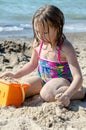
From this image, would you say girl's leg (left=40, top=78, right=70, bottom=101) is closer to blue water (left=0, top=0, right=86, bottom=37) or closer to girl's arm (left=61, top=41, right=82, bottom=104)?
girl's arm (left=61, top=41, right=82, bottom=104)

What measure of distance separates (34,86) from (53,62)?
296 mm

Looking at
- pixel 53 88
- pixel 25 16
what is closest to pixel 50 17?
pixel 53 88

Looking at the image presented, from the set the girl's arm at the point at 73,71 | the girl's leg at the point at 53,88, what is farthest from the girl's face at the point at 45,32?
the girl's leg at the point at 53,88

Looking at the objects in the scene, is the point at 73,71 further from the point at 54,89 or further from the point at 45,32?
the point at 45,32

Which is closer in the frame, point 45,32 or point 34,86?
point 45,32

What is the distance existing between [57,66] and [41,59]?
0.62ft

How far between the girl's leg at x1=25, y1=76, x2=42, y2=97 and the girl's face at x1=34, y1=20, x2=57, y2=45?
1.36 ft

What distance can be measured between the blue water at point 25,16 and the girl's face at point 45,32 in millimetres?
4209

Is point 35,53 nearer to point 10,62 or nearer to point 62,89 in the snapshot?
point 62,89

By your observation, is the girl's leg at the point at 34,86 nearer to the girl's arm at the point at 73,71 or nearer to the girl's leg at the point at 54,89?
the girl's leg at the point at 54,89

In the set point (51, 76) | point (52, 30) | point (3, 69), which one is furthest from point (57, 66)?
point (3, 69)

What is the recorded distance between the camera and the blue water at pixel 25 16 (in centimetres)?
856

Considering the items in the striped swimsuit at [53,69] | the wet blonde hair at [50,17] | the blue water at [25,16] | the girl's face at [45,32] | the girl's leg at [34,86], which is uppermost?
the wet blonde hair at [50,17]

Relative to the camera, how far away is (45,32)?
3.71m
